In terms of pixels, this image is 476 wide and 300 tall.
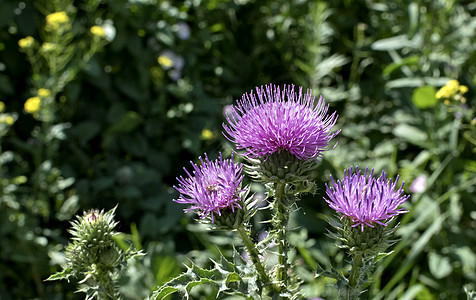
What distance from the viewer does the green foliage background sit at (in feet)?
9.73

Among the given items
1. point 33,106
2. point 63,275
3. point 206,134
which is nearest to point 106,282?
point 63,275

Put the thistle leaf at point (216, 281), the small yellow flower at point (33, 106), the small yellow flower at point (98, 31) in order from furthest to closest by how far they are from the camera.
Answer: the small yellow flower at point (98, 31) < the small yellow flower at point (33, 106) < the thistle leaf at point (216, 281)

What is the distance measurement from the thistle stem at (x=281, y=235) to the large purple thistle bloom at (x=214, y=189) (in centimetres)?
11

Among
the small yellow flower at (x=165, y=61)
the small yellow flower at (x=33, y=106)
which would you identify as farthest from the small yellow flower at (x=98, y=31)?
the small yellow flower at (x=33, y=106)

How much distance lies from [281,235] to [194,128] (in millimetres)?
2233

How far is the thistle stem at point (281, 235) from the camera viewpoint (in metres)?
1.36

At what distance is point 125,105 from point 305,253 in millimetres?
1665

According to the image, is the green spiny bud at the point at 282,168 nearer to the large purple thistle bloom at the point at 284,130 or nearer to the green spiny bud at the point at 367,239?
the large purple thistle bloom at the point at 284,130

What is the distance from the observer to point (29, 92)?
3344 millimetres

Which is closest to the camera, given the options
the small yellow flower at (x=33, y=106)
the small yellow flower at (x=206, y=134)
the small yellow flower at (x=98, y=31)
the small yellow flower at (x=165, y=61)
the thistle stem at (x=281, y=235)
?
the thistle stem at (x=281, y=235)

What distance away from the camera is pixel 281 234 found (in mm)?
1366

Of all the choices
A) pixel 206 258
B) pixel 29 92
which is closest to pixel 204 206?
pixel 206 258

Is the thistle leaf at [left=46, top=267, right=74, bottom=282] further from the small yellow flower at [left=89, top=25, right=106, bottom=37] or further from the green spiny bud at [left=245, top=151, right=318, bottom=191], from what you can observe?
the small yellow flower at [left=89, top=25, right=106, bottom=37]

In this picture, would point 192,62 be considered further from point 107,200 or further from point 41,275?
point 41,275
